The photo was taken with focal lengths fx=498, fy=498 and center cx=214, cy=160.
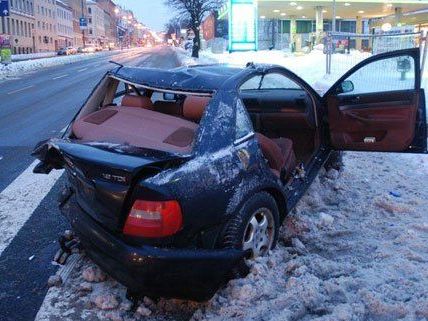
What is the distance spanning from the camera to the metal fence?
40.3 feet

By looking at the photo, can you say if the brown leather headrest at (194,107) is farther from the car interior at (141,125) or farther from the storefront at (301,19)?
the storefront at (301,19)

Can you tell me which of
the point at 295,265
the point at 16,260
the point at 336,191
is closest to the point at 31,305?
the point at 16,260

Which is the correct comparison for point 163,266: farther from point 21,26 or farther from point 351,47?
point 21,26

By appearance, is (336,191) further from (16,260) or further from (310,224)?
(16,260)

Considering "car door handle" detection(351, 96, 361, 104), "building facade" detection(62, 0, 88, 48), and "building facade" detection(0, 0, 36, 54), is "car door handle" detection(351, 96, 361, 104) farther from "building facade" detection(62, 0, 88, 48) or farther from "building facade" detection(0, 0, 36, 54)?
"building facade" detection(62, 0, 88, 48)

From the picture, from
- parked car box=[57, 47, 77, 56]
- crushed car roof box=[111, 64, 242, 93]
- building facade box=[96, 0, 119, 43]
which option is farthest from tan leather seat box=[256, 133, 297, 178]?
building facade box=[96, 0, 119, 43]

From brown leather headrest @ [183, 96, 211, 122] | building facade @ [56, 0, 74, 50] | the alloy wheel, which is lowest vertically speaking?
the alloy wheel

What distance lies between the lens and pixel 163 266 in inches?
114

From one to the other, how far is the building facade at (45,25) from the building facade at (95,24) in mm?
30408

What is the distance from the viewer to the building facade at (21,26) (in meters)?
71.1

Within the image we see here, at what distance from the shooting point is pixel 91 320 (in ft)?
10.5

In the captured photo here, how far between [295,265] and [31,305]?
1861 millimetres

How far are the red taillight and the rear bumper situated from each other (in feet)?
0.33

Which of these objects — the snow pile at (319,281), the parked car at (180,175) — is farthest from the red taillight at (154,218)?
the snow pile at (319,281)
